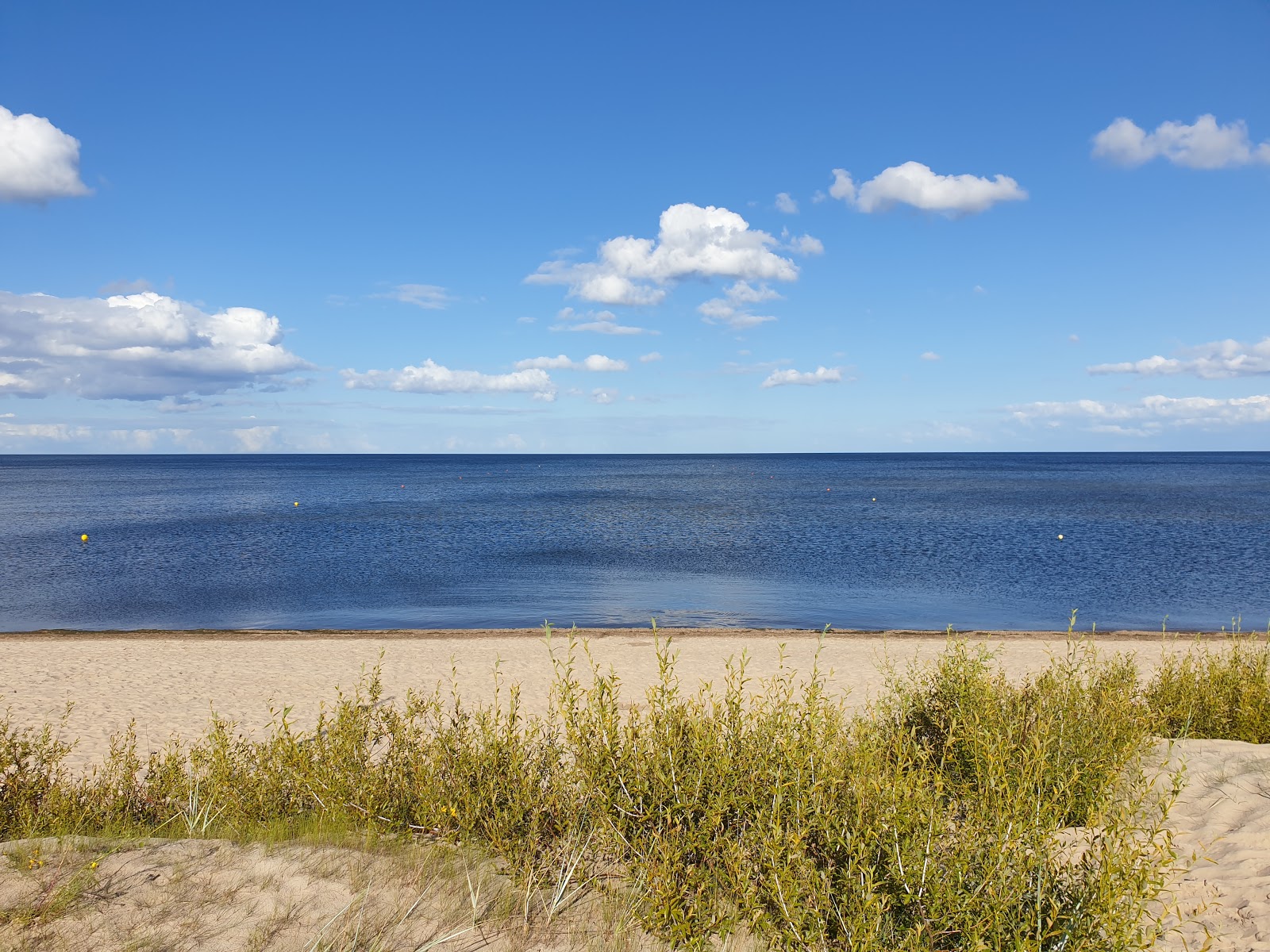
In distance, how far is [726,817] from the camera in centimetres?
538

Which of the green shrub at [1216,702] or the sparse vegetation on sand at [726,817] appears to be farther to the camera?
the green shrub at [1216,702]

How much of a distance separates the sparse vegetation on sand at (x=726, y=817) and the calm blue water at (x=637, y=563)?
1631 cm

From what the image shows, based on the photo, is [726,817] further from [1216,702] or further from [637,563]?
[637,563]

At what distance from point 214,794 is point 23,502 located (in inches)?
3373

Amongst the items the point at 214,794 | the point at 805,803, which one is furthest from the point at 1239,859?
the point at 214,794

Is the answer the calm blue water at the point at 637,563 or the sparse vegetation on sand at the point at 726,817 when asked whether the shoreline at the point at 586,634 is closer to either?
the calm blue water at the point at 637,563

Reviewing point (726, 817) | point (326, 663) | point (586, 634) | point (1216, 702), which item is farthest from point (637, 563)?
point (726, 817)

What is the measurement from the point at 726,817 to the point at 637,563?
3027cm

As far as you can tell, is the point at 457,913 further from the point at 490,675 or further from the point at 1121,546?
the point at 1121,546

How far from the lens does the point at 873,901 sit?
407cm

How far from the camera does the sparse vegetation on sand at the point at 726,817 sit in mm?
4191

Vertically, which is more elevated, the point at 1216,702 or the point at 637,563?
the point at 1216,702

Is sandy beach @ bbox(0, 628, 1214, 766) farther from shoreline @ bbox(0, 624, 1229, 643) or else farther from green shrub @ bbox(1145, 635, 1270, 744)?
green shrub @ bbox(1145, 635, 1270, 744)

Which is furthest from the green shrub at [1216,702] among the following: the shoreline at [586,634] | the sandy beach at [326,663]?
the shoreline at [586,634]
